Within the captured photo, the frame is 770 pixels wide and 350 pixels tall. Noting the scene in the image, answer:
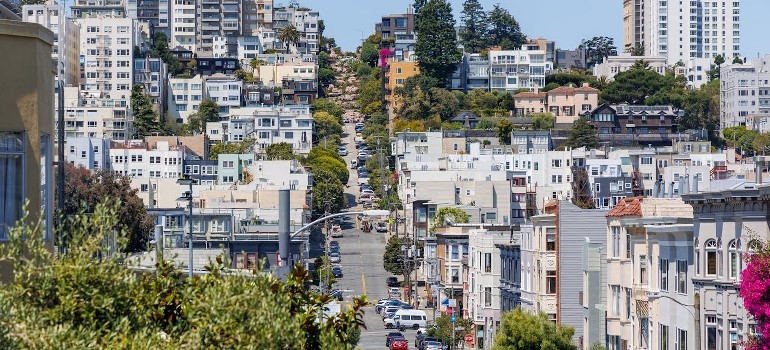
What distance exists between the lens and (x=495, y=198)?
15612 cm

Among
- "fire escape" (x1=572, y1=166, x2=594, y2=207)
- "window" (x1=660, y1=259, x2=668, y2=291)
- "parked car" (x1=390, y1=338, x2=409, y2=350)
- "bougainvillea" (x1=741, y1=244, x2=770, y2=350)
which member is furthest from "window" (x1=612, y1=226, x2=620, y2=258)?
"fire escape" (x1=572, y1=166, x2=594, y2=207)

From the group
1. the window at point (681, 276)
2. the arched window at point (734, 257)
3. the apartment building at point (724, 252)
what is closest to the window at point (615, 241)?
the window at point (681, 276)

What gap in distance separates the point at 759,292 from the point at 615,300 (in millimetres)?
21581

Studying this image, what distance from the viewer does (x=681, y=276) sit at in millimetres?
45312

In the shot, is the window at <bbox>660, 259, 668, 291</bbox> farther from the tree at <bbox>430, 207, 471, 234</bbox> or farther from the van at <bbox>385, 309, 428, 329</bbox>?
the tree at <bbox>430, 207, 471, 234</bbox>

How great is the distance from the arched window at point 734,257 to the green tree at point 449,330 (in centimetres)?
4498

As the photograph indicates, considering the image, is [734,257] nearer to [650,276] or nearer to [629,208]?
[650,276]

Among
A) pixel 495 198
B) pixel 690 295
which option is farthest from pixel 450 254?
pixel 690 295

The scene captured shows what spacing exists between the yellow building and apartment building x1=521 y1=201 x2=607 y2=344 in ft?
158

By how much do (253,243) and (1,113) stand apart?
325ft

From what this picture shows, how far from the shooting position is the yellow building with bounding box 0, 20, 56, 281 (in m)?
20.1

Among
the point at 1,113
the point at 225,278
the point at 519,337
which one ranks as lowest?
the point at 519,337

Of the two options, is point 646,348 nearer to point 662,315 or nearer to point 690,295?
point 662,315

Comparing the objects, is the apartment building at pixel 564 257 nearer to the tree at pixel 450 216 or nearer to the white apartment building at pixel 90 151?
the tree at pixel 450 216
